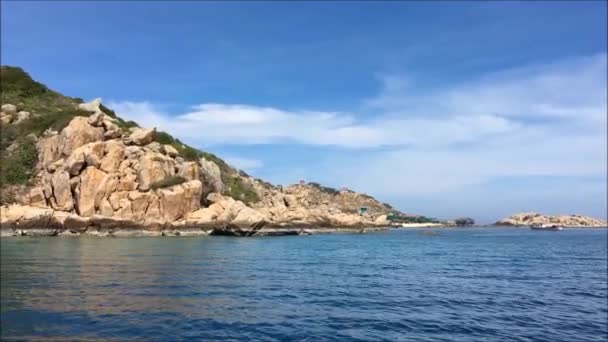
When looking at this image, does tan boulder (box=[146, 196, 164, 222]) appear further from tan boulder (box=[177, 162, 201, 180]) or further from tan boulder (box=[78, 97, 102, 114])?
tan boulder (box=[78, 97, 102, 114])

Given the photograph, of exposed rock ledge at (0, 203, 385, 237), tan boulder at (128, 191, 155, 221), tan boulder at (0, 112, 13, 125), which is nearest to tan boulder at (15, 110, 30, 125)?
tan boulder at (0, 112, 13, 125)

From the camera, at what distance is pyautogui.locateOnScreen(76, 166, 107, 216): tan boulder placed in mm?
76812

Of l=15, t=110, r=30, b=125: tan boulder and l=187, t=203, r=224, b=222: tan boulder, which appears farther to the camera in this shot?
l=15, t=110, r=30, b=125: tan boulder

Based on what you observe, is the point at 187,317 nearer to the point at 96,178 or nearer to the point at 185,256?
the point at 185,256

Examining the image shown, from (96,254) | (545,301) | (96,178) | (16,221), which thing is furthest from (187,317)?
(96,178)

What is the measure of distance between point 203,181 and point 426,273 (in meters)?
69.6

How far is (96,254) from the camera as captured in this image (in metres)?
41.2

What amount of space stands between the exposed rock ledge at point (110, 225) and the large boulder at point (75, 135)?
14.3m

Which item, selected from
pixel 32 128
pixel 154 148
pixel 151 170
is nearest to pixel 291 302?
pixel 151 170

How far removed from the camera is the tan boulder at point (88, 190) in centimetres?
7681

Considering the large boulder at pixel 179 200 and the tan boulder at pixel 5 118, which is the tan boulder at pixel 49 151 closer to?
the tan boulder at pixel 5 118

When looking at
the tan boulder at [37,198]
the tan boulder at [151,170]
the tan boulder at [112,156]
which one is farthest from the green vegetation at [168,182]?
the tan boulder at [37,198]

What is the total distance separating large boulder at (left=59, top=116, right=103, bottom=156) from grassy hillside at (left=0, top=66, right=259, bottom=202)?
6679mm

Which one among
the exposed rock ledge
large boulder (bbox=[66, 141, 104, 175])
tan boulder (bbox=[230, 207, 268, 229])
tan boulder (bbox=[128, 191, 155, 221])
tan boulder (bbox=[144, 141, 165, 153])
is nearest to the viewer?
the exposed rock ledge
